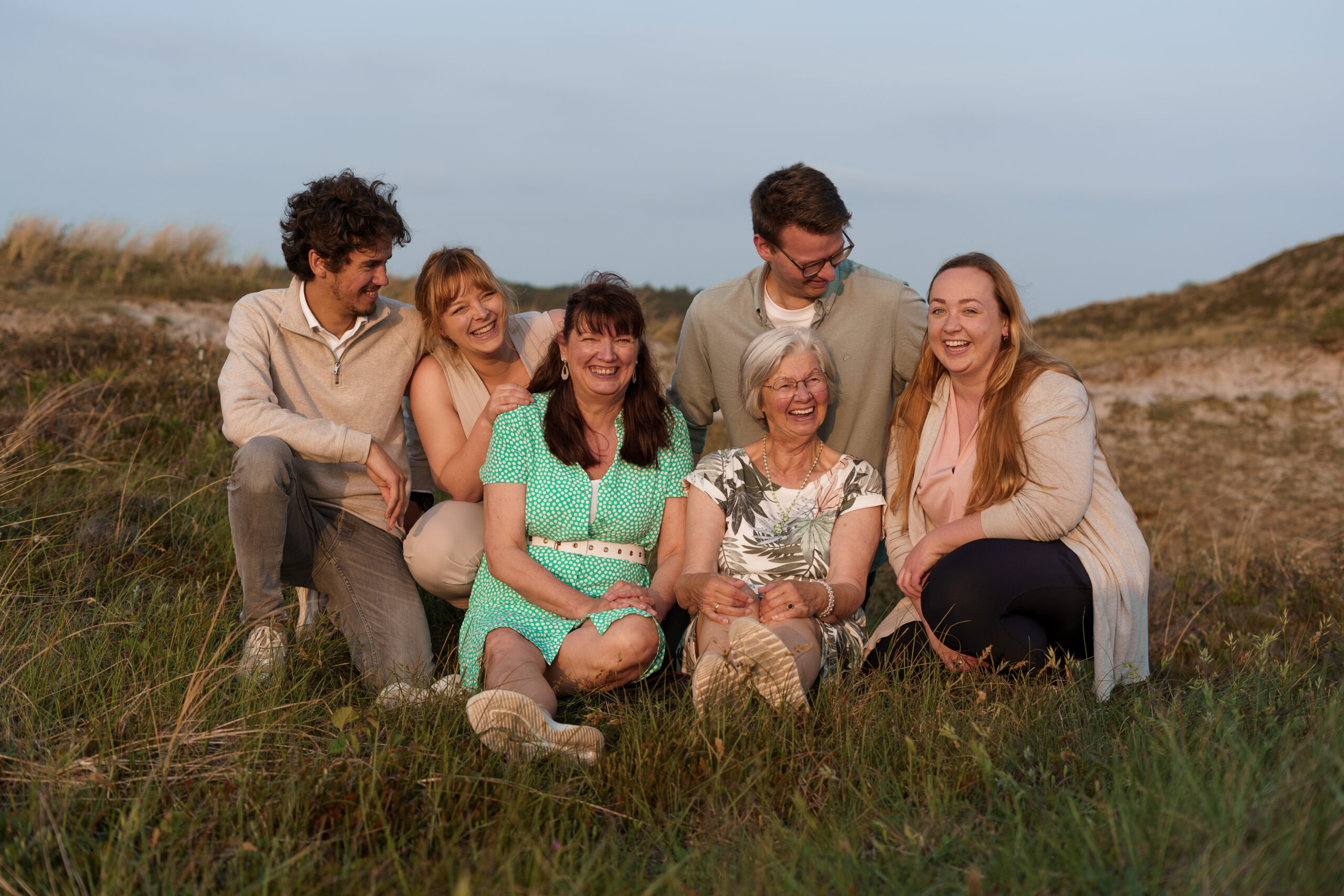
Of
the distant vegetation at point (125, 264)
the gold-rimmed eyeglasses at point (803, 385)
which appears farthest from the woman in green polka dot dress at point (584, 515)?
the distant vegetation at point (125, 264)

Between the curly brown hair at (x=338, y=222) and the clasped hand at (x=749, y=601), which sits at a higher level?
the curly brown hair at (x=338, y=222)

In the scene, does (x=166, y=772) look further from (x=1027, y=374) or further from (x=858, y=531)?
(x=1027, y=374)

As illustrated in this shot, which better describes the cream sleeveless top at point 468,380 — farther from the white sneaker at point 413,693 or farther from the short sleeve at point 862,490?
the short sleeve at point 862,490

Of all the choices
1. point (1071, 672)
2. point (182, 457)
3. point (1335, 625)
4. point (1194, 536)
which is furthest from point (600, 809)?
point (1194, 536)

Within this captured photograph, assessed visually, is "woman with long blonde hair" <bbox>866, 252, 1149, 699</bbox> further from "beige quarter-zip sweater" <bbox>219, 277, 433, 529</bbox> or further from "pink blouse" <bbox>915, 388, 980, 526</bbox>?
"beige quarter-zip sweater" <bbox>219, 277, 433, 529</bbox>

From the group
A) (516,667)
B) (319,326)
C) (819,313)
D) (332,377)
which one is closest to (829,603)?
(516,667)

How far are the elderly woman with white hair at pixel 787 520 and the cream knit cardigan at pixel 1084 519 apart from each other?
559 millimetres

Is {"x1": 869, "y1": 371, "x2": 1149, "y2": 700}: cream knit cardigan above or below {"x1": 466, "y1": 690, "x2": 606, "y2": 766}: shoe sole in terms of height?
above

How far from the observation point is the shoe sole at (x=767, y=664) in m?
3.07

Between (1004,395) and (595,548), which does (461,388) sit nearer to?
(595,548)

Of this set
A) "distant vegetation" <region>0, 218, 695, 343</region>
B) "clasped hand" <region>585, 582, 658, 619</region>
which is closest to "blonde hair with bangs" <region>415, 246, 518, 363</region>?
"clasped hand" <region>585, 582, 658, 619</region>

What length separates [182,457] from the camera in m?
5.95

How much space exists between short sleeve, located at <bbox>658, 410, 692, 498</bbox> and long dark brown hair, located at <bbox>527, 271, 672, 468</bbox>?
1.6 inches

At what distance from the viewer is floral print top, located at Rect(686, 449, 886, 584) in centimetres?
380
